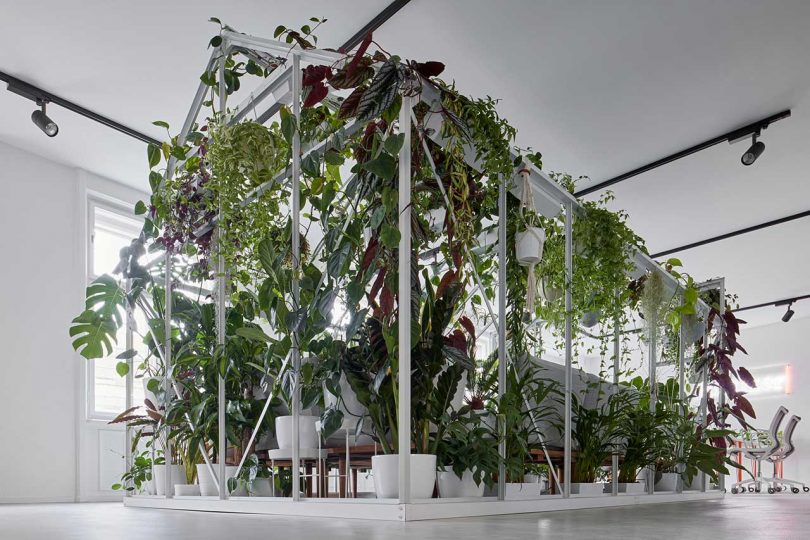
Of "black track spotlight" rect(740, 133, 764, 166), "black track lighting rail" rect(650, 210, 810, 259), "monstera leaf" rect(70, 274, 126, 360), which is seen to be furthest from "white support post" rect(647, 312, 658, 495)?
"black track lighting rail" rect(650, 210, 810, 259)

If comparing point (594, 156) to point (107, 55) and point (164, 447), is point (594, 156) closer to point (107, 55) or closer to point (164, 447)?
point (107, 55)

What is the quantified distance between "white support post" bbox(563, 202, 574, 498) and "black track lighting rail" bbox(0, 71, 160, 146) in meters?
3.66

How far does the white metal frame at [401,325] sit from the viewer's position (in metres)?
2.38

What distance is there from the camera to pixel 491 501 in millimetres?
2783

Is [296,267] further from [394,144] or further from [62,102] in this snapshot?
[62,102]

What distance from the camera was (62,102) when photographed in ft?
18.9

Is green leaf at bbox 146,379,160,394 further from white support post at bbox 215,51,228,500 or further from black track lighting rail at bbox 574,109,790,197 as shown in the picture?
black track lighting rail at bbox 574,109,790,197

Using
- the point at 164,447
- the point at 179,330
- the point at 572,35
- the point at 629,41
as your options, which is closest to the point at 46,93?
the point at 179,330

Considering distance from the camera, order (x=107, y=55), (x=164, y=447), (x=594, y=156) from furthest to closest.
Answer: (x=594, y=156), (x=107, y=55), (x=164, y=447)

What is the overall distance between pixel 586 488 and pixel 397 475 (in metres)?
1.61

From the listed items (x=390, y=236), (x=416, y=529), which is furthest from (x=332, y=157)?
(x=416, y=529)

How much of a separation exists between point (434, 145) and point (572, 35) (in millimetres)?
2252

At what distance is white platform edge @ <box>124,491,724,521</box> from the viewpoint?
92.7 inches

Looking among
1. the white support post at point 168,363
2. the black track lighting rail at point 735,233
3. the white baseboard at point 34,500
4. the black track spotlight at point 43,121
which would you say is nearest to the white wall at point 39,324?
the white baseboard at point 34,500
